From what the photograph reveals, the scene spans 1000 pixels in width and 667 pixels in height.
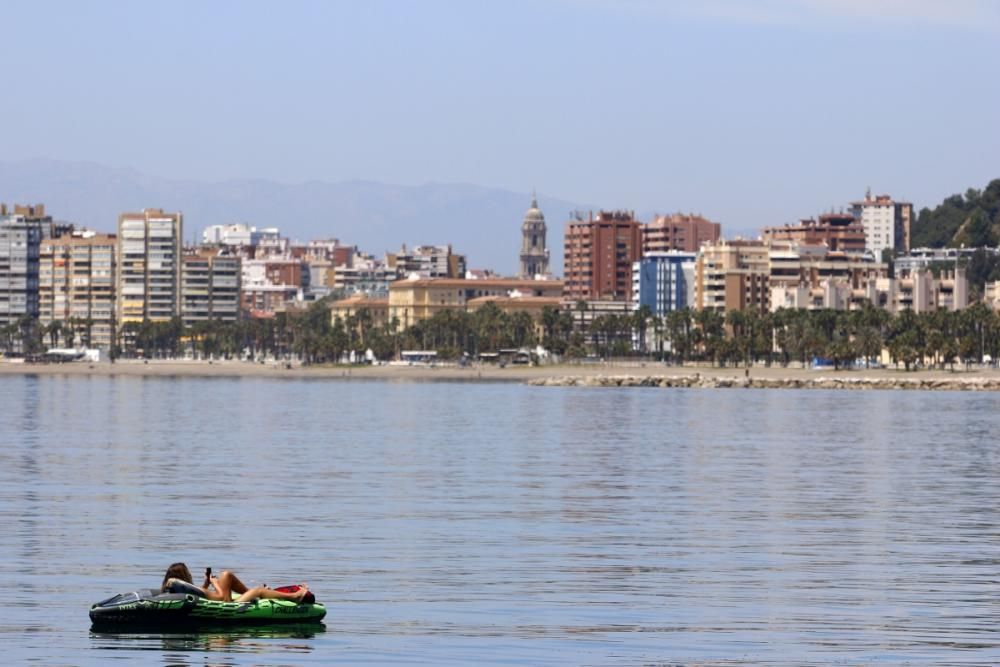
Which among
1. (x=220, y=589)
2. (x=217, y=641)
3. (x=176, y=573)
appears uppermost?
(x=176, y=573)

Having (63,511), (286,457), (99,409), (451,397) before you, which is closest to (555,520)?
(63,511)

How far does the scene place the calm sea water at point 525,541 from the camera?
3158 cm

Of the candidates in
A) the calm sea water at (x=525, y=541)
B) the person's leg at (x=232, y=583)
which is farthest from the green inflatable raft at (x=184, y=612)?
the person's leg at (x=232, y=583)

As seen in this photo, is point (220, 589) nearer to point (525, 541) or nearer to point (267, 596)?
point (267, 596)

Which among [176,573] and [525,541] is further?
[525,541]

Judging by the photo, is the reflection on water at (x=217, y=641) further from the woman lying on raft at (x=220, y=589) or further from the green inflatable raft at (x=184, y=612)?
the woman lying on raft at (x=220, y=589)

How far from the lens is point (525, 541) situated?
4506 centimetres

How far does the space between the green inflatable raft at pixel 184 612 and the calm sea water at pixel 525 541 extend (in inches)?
11.5

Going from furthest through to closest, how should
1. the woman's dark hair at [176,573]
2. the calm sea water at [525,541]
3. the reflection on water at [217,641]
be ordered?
1. the woman's dark hair at [176,573]
2. the calm sea water at [525,541]
3. the reflection on water at [217,641]

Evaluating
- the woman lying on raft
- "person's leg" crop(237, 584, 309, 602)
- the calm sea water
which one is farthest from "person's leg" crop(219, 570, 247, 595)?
the calm sea water

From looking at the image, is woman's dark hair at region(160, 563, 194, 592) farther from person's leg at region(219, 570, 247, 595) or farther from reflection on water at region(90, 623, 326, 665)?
reflection on water at region(90, 623, 326, 665)

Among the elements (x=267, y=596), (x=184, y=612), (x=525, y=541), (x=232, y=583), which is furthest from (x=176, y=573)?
(x=525, y=541)

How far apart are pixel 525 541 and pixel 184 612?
46.4ft

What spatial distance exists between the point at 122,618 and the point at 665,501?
27.0m
